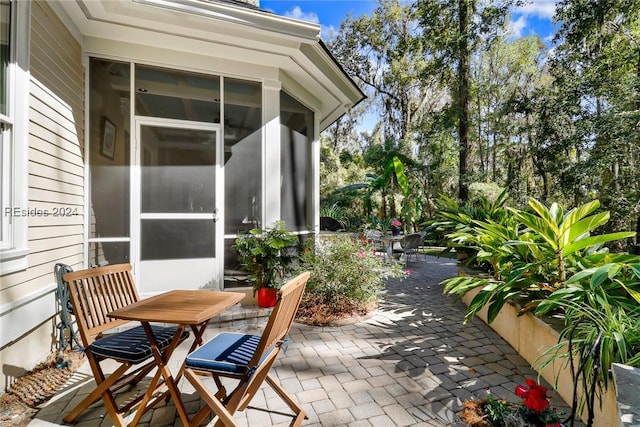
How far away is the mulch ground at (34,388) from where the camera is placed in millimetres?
2167

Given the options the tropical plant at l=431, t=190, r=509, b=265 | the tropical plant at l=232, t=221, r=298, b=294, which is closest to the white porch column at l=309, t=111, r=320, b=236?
the tropical plant at l=232, t=221, r=298, b=294

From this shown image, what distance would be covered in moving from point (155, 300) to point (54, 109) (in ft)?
7.61

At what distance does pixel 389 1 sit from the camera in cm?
1499

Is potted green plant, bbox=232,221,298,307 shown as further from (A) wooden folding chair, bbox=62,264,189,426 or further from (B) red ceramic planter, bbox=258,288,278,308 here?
(A) wooden folding chair, bbox=62,264,189,426

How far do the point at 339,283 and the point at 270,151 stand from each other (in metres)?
2.08

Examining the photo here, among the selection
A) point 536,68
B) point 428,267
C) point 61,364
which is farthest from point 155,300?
point 536,68

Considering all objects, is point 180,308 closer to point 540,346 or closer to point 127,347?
point 127,347

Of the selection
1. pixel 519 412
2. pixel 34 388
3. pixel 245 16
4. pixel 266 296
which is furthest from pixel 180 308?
pixel 245 16

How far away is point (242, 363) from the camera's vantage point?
1826mm

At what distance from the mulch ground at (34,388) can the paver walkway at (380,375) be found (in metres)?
0.09

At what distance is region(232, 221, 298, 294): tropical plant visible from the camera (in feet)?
13.5

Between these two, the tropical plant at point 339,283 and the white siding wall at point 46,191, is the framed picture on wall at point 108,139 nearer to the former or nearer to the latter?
the white siding wall at point 46,191

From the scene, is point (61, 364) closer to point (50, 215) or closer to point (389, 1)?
point (50, 215)

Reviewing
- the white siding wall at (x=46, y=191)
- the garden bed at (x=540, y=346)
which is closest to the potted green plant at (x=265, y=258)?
the white siding wall at (x=46, y=191)
